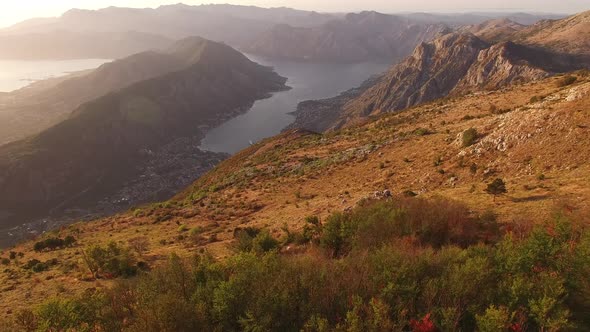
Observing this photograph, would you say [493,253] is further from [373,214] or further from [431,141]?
[431,141]

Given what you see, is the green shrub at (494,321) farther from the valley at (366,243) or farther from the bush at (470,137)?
the bush at (470,137)

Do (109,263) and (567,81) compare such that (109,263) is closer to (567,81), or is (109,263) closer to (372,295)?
(372,295)

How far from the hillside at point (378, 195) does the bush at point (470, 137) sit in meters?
0.20

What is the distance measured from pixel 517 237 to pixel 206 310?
578 inches

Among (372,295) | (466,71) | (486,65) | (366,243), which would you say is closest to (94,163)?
(366,243)

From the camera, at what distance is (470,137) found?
3331 centimetres

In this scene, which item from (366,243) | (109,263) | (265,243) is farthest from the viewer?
(109,263)

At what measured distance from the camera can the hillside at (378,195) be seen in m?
14.9

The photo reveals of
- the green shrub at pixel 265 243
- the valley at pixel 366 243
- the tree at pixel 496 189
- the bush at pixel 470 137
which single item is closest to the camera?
the valley at pixel 366 243

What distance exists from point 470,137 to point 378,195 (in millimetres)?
12583

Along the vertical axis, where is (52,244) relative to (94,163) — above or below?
above

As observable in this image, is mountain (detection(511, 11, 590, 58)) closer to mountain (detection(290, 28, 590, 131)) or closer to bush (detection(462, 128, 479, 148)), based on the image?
mountain (detection(290, 28, 590, 131))

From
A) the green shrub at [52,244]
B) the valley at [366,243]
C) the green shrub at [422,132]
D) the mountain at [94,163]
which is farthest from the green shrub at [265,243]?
the mountain at [94,163]

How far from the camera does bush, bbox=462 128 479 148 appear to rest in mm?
33156
